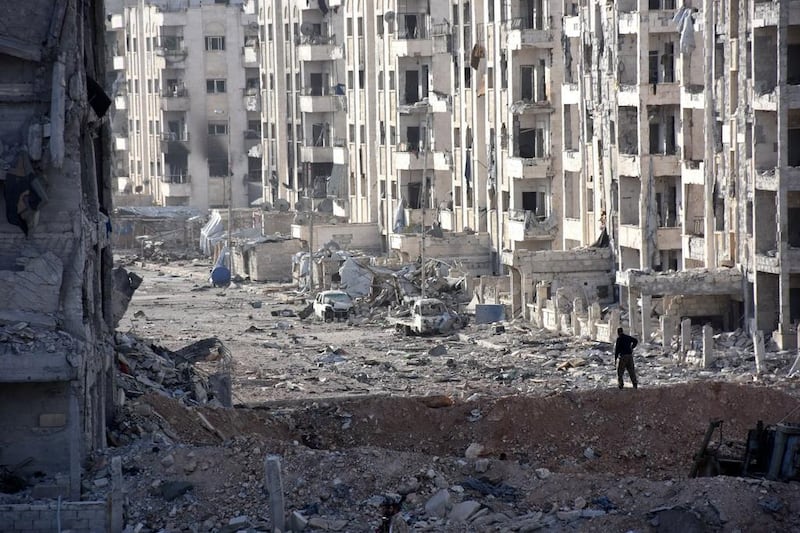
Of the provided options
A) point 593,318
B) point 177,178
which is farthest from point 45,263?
point 177,178

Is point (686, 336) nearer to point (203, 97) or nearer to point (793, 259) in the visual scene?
point (793, 259)

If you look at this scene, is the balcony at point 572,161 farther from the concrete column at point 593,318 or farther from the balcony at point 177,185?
the balcony at point 177,185

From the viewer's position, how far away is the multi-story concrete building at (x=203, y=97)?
4139 inches

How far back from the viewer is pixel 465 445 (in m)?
31.0

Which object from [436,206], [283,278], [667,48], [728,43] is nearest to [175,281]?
[283,278]

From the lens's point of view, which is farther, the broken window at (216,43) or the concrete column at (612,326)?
the broken window at (216,43)

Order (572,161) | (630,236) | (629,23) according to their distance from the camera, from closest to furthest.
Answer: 1. (629,23)
2. (630,236)
3. (572,161)

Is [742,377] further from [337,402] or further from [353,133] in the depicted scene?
[353,133]

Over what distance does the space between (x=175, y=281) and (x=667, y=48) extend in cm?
2801

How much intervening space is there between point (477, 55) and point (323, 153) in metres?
21.2

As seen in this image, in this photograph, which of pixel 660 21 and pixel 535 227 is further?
pixel 535 227

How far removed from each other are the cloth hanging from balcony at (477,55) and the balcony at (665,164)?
47.4 feet

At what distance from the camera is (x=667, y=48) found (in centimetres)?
5506

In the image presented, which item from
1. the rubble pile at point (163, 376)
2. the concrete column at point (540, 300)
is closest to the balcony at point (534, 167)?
the concrete column at point (540, 300)
